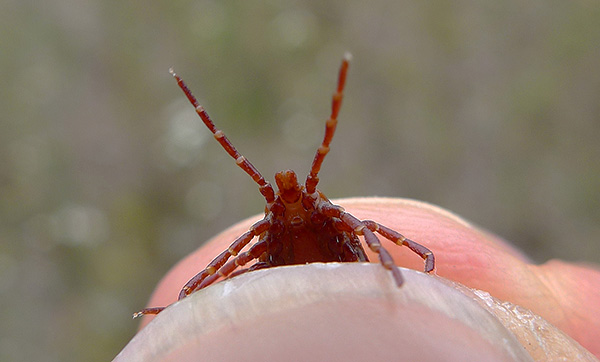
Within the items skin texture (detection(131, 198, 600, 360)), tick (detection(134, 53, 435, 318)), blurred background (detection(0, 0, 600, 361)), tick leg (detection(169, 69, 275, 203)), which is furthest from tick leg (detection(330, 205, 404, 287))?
blurred background (detection(0, 0, 600, 361))

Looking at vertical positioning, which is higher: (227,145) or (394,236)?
(227,145)

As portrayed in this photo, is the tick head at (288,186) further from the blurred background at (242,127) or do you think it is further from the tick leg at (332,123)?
the blurred background at (242,127)

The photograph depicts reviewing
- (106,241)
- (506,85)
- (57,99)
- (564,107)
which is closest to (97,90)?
(57,99)

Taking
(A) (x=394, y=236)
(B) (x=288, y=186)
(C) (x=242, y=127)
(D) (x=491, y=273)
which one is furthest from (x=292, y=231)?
(C) (x=242, y=127)

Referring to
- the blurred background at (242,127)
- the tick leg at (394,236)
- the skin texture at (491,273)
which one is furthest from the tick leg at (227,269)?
the blurred background at (242,127)

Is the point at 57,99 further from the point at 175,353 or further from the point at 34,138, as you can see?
the point at 175,353

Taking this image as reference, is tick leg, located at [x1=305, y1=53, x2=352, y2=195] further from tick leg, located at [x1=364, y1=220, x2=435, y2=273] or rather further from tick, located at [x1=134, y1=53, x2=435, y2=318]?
tick leg, located at [x1=364, y1=220, x2=435, y2=273]

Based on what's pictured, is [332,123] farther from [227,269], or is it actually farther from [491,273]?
[491,273]
